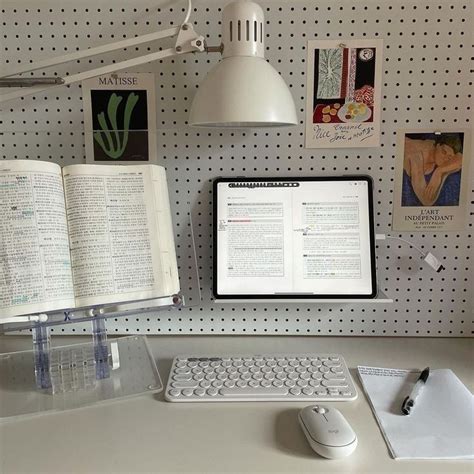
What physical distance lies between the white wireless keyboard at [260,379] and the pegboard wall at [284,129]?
0.52 ft

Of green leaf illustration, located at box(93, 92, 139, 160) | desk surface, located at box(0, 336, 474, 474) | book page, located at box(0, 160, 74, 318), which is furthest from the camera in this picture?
green leaf illustration, located at box(93, 92, 139, 160)

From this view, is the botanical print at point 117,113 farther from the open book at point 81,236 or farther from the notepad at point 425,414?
the notepad at point 425,414

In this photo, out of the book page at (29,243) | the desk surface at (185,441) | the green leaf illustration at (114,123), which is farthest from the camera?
the green leaf illustration at (114,123)

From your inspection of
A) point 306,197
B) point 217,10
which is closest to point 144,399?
point 306,197

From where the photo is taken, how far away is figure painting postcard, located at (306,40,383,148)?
3.03 feet

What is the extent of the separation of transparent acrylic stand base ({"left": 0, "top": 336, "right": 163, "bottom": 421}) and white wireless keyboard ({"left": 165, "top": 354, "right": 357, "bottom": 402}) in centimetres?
6

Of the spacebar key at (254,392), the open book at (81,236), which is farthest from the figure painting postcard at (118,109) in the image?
the spacebar key at (254,392)

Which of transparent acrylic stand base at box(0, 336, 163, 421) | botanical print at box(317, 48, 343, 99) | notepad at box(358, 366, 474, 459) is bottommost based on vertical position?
notepad at box(358, 366, 474, 459)

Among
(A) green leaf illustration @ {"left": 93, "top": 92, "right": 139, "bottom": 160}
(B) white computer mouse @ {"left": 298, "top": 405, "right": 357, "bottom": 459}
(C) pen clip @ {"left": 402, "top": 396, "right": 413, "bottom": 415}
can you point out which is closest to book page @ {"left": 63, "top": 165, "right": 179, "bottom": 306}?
(A) green leaf illustration @ {"left": 93, "top": 92, "right": 139, "bottom": 160}

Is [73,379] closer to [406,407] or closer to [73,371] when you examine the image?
[73,371]

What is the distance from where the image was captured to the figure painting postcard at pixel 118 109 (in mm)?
911

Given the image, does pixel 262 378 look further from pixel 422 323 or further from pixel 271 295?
pixel 422 323

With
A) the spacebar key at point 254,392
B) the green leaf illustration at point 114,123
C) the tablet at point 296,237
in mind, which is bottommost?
the spacebar key at point 254,392

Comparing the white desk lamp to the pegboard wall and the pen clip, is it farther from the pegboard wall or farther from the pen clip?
the pen clip
